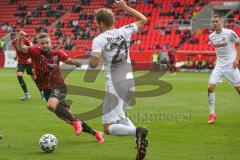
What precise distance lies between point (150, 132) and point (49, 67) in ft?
8.52

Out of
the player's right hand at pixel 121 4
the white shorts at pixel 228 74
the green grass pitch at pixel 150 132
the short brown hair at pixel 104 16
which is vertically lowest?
the green grass pitch at pixel 150 132

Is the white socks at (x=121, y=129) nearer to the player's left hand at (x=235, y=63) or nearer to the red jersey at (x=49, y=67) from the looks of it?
the red jersey at (x=49, y=67)

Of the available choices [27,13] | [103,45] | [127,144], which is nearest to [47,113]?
[127,144]

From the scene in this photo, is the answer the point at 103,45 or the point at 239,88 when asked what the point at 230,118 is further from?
the point at 103,45

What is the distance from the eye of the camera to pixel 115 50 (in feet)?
26.8

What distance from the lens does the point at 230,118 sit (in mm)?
13594

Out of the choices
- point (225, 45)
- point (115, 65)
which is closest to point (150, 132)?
point (115, 65)

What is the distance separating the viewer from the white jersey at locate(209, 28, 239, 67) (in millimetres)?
13133

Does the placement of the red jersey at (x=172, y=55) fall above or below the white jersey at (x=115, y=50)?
below

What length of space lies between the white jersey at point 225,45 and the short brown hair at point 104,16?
5.76 metres

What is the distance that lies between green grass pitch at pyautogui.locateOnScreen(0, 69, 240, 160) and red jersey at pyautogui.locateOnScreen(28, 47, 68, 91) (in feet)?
3.55

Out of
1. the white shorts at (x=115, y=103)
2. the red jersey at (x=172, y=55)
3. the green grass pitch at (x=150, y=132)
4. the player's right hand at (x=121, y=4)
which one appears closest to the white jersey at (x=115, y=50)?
the white shorts at (x=115, y=103)

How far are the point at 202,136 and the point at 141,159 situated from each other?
296 cm

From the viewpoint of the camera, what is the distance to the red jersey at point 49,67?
10359 millimetres
